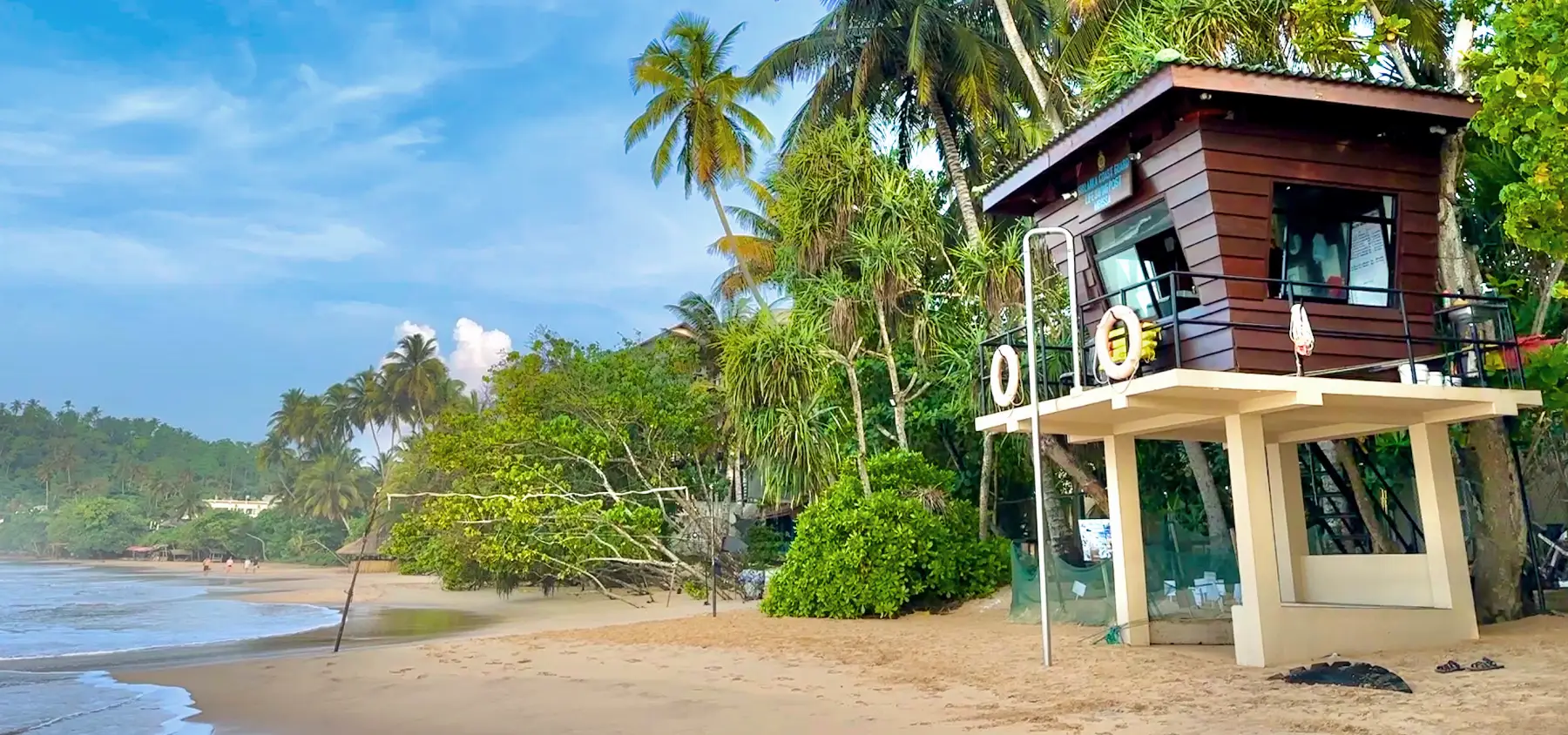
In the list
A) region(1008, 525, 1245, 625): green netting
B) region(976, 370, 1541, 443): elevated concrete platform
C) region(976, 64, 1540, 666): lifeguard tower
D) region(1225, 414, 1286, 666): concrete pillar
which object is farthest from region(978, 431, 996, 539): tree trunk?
region(1225, 414, 1286, 666): concrete pillar

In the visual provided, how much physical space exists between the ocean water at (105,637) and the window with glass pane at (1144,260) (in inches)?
427

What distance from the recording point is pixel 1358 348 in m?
10.7

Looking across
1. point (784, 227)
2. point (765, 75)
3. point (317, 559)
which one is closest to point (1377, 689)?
point (784, 227)

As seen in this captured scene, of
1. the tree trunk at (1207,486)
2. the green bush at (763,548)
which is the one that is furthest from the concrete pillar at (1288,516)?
the green bush at (763,548)

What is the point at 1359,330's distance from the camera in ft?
35.4

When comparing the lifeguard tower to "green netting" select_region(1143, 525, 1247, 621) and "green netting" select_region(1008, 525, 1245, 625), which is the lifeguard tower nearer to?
"green netting" select_region(1143, 525, 1247, 621)

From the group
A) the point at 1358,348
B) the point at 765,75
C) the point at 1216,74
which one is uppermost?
the point at 765,75

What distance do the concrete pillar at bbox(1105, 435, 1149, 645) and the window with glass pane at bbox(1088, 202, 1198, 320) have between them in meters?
1.80

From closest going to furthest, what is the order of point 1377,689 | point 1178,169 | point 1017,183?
point 1377,689 → point 1178,169 → point 1017,183

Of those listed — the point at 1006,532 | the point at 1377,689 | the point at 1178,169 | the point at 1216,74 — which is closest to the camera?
the point at 1377,689

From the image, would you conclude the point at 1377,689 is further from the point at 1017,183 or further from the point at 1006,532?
the point at 1006,532

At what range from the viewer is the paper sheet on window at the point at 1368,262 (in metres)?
11.0

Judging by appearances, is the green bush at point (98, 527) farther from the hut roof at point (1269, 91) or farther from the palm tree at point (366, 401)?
the hut roof at point (1269, 91)

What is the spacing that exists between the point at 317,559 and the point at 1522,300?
78106 millimetres
